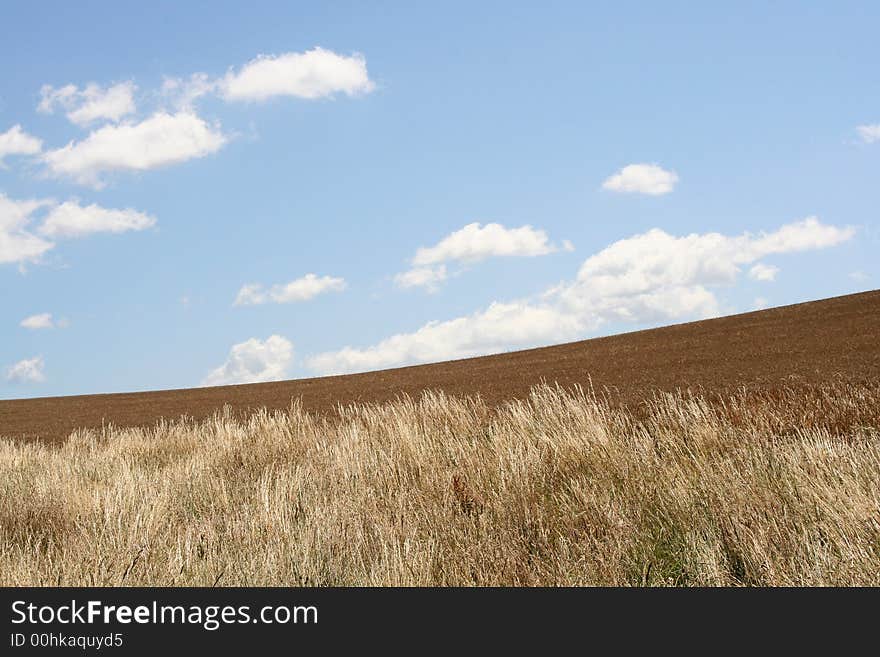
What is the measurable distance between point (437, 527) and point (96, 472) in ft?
22.7

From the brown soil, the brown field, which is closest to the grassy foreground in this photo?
the brown field

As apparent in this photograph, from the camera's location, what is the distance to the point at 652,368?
22125mm

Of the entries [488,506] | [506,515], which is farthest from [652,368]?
[506,515]

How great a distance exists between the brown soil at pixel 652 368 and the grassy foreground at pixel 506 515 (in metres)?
7.28

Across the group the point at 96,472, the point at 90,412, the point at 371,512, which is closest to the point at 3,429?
the point at 90,412

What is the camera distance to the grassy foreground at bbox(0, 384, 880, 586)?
13.6 feet

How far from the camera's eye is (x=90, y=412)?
106ft

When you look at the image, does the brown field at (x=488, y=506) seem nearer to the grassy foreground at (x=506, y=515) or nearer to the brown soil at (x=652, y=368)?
the grassy foreground at (x=506, y=515)

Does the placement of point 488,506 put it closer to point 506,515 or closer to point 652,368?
point 506,515

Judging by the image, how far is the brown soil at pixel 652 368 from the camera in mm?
16844

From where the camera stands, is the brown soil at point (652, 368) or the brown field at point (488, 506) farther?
the brown soil at point (652, 368)

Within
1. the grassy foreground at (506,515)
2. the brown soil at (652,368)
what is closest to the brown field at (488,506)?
the grassy foreground at (506,515)

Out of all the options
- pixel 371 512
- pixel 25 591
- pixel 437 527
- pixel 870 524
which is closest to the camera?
pixel 25 591

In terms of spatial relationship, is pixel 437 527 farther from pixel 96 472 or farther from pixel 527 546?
pixel 96 472
